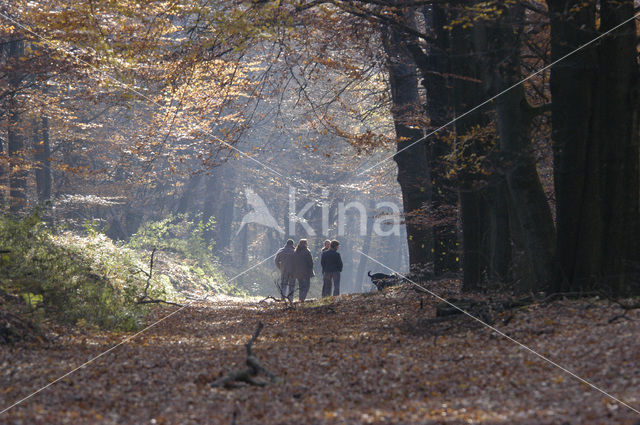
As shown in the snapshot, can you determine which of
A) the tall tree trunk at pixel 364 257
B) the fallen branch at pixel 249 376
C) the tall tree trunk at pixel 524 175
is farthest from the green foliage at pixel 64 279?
the tall tree trunk at pixel 364 257

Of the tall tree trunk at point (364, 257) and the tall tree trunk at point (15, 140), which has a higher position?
the tall tree trunk at point (15, 140)

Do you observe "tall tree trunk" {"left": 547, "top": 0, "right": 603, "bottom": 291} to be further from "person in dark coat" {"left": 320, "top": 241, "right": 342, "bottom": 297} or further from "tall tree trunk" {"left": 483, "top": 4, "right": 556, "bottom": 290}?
"person in dark coat" {"left": 320, "top": 241, "right": 342, "bottom": 297}

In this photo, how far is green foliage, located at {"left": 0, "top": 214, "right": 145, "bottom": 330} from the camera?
988cm

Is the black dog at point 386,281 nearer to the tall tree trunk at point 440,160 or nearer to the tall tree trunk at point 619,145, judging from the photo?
the tall tree trunk at point 440,160

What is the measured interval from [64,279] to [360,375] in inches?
255

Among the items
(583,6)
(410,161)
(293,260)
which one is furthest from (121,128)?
(583,6)

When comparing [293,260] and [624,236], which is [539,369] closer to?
Result: [624,236]

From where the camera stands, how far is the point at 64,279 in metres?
10.9

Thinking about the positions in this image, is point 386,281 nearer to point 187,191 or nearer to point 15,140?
point 15,140

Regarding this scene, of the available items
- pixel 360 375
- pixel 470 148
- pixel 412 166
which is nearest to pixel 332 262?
pixel 412 166

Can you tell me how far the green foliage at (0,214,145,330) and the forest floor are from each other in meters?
0.78

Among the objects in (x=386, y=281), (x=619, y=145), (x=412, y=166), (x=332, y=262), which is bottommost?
(x=386, y=281)

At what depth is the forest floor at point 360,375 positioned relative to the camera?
16.6 ft

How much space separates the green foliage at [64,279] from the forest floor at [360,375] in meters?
0.78
